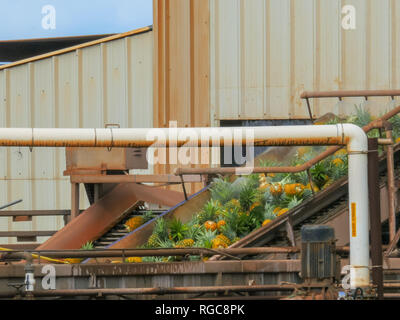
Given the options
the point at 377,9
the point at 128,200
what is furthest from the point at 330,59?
the point at 128,200

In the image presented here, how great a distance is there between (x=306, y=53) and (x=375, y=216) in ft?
31.3

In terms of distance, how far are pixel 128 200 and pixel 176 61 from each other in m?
5.81

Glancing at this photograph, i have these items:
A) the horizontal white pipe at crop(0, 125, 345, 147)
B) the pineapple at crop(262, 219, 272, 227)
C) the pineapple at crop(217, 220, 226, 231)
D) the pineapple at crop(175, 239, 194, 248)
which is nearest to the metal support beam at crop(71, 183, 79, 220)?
the pineapple at crop(175, 239, 194, 248)

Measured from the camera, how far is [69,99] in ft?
64.0

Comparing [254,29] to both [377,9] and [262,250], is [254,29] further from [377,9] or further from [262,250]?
[262,250]

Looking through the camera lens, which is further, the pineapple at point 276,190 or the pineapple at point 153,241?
the pineapple at point 276,190

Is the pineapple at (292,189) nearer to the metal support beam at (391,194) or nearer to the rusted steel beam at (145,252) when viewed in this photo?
the metal support beam at (391,194)

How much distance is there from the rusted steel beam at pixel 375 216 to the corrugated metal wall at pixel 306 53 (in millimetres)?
8829

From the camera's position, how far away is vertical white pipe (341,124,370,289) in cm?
919

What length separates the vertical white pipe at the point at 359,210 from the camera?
9.19 metres

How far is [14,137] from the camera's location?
358 inches

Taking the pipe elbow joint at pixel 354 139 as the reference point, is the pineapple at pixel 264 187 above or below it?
below

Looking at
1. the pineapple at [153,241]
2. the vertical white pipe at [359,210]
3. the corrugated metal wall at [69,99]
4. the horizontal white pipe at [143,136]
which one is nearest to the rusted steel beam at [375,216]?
the vertical white pipe at [359,210]

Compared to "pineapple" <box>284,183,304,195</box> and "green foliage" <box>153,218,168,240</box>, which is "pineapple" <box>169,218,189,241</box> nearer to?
"green foliage" <box>153,218,168,240</box>
